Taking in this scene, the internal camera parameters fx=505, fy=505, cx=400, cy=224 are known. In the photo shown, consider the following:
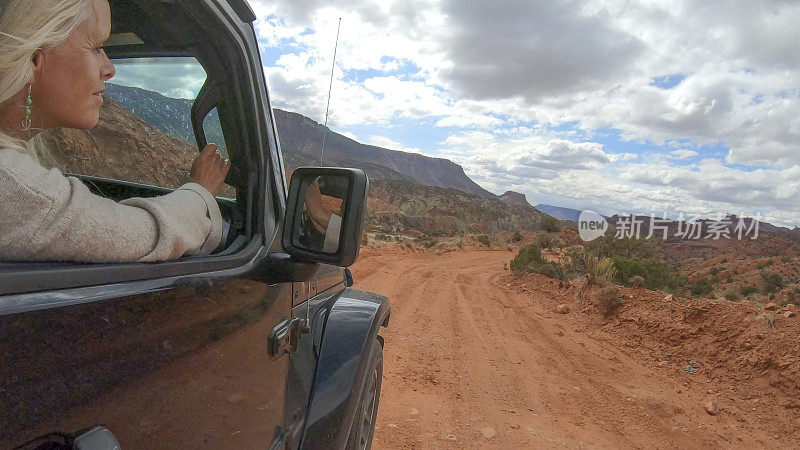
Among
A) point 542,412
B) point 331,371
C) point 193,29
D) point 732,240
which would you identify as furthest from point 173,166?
point 732,240

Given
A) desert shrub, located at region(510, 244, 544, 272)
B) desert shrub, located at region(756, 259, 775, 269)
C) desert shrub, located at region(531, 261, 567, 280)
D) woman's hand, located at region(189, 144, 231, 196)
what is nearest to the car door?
woman's hand, located at region(189, 144, 231, 196)

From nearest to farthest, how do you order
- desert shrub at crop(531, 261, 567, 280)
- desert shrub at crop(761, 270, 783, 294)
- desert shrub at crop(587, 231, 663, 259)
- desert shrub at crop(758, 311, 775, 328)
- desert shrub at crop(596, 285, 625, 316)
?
desert shrub at crop(758, 311, 775, 328), desert shrub at crop(596, 285, 625, 316), desert shrub at crop(531, 261, 567, 280), desert shrub at crop(761, 270, 783, 294), desert shrub at crop(587, 231, 663, 259)

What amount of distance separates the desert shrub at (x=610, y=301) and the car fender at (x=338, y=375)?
678cm

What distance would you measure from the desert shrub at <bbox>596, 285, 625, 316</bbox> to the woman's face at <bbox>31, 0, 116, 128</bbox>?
26.8ft

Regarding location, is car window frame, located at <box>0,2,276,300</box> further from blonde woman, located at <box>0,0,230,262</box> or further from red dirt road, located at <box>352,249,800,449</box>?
red dirt road, located at <box>352,249,800,449</box>

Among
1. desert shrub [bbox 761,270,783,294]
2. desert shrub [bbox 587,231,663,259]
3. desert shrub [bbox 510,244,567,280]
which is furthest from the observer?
desert shrub [bbox 587,231,663,259]

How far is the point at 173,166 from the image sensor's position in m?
1.63

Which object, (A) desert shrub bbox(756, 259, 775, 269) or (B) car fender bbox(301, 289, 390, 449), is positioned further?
(A) desert shrub bbox(756, 259, 775, 269)

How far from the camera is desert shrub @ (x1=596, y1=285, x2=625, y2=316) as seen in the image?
8.05 metres

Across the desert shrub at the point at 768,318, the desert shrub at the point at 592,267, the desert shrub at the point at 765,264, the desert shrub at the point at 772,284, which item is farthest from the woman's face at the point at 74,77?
the desert shrub at the point at 765,264

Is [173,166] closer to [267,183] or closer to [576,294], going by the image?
[267,183]

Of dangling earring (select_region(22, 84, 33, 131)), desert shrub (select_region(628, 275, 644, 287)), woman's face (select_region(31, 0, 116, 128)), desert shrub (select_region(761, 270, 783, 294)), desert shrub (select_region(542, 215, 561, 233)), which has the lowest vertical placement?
desert shrub (select_region(761, 270, 783, 294))

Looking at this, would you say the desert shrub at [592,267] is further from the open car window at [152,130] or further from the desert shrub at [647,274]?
the open car window at [152,130]

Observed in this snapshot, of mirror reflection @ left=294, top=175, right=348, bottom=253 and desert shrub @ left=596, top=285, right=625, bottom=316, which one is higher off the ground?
mirror reflection @ left=294, top=175, right=348, bottom=253
